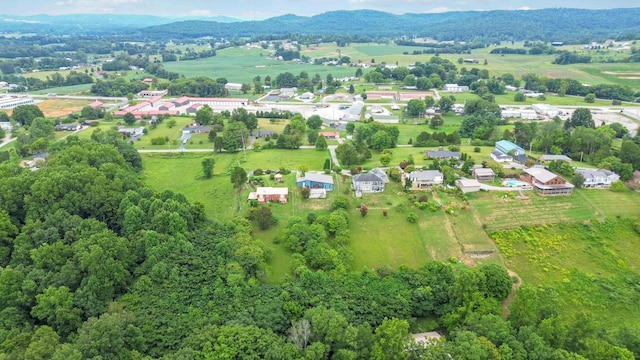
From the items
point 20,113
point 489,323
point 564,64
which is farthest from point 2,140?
point 564,64

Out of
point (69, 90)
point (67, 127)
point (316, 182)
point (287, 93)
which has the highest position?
point (287, 93)

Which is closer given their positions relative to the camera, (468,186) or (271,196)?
(271,196)

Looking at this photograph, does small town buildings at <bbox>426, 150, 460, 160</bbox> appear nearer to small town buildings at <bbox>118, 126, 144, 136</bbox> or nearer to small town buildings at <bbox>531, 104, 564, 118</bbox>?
small town buildings at <bbox>531, 104, 564, 118</bbox>

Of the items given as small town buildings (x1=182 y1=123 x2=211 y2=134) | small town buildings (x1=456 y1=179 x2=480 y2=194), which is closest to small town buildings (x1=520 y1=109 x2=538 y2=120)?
small town buildings (x1=456 y1=179 x2=480 y2=194)

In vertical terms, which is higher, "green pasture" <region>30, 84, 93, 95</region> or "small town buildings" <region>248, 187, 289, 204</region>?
"green pasture" <region>30, 84, 93, 95</region>

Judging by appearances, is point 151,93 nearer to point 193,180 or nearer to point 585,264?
point 193,180

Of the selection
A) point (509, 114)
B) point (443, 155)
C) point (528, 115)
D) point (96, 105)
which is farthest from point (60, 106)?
point (528, 115)

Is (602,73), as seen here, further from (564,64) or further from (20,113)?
(20,113)
